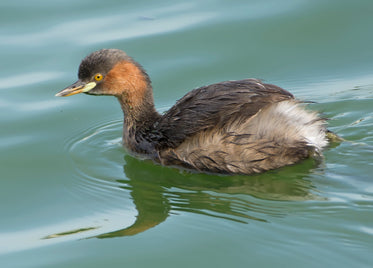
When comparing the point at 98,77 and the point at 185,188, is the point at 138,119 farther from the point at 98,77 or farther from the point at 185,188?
the point at 185,188

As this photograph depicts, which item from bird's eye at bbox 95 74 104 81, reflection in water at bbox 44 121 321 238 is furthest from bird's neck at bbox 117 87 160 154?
bird's eye at bbox 95 74 104 81

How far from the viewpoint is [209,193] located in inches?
230

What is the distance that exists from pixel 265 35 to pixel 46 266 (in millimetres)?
4739

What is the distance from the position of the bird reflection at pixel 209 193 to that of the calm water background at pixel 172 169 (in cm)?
2

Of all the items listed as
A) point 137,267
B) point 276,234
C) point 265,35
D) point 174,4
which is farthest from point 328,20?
point 137,267

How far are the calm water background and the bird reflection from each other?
0.05 ft

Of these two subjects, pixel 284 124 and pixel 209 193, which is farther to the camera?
pixel 284 124

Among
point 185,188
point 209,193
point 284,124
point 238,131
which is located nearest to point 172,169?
point 185,188

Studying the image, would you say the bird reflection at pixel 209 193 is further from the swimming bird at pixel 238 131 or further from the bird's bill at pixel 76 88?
the bird's bill at pixel 76 88

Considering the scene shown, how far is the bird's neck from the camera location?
6695 millimetres

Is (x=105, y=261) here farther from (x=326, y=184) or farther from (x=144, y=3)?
(x=144, y=3)

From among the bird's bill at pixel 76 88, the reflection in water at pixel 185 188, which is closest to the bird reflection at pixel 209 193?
the reflection in water at pixel 185 188

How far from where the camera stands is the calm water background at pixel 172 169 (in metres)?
5.06

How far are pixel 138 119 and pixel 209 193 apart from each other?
1338 mm
